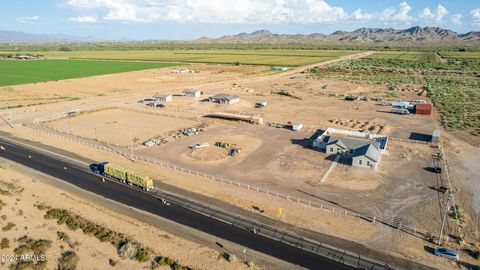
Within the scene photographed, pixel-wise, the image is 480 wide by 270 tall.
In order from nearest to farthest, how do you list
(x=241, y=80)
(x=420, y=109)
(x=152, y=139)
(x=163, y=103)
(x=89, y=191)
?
(x=89, y=191)
(x=152, y=139)
(x=420, y=109)
(x=163, y=103)
(x=241, y=80)

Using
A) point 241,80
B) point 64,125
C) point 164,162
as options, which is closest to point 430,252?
point 164,162

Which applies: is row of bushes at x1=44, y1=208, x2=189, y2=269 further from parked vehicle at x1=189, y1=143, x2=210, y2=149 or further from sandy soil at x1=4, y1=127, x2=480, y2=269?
parked vehicle at x1=189, y1=143, x2=210, y2=149

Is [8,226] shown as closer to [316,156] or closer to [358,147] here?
[316,156]

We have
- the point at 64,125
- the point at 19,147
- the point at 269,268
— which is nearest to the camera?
the point at 269,268

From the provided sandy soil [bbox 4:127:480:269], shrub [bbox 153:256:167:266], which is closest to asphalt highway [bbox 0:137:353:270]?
sandy soil [bbox 4:127:480:269]

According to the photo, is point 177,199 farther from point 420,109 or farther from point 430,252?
point 420,109

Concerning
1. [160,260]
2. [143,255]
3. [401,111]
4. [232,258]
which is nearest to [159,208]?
[143,255]
